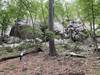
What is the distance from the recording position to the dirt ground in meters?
7.14

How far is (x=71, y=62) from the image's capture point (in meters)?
8.48

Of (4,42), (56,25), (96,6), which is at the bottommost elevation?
(4,42)

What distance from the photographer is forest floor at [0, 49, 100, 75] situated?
281 inches

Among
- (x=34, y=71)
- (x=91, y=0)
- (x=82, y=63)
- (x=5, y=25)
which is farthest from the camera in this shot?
(x=5, y=25)

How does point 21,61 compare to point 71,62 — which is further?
point 21,61

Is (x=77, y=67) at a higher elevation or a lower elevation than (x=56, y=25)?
lower

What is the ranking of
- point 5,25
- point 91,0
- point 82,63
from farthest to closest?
point 5,25
point 91,0
point 82,63

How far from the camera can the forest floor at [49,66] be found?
7125 millimetres

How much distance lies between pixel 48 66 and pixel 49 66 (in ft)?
0.14

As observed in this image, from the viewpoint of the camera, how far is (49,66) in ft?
26.6

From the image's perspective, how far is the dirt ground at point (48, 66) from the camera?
23.4ft

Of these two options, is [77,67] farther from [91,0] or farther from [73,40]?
[73,40]

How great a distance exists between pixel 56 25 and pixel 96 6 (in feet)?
33.5

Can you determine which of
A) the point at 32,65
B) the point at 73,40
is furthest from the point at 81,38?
the point at 32,65
